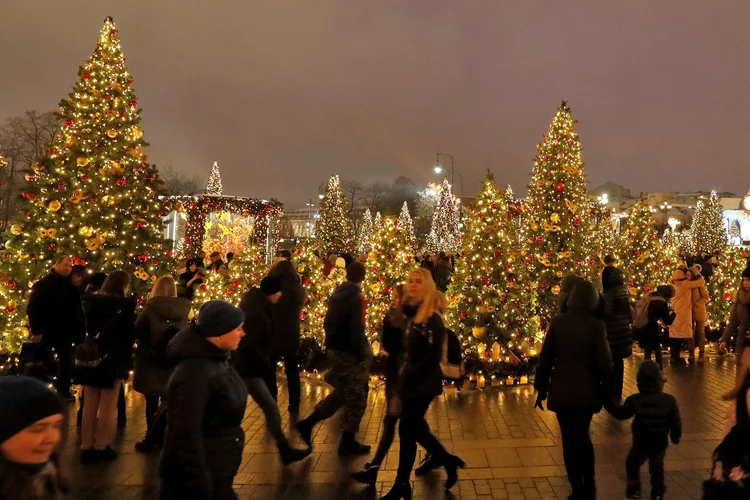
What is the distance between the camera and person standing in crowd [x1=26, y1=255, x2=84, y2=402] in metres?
8.05

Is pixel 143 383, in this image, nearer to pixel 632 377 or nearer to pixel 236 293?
pixel 236 293

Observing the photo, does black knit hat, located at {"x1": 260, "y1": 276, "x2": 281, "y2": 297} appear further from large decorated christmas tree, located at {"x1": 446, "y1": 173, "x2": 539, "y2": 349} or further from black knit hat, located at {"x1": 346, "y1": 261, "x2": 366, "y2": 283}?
large decorated christmas tree, located at {"x1": 446, "y1": 173, "x2": 539, "y2": 349}

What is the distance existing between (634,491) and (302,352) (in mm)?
6890

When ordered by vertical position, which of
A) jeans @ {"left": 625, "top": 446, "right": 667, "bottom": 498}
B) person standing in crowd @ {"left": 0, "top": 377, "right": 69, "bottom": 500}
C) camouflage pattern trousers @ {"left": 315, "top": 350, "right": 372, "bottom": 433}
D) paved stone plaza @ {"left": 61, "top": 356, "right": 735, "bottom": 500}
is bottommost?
paved stone plaza @ {"left": 61, "top": 356, "right": 735, "bottom": 500}

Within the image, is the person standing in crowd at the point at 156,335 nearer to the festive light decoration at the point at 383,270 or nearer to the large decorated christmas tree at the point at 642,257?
the festive light decoration at the point at 383,270

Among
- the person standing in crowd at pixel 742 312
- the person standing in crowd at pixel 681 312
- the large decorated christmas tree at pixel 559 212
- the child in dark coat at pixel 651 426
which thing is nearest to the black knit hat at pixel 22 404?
the child in dark coat at pixel 651 426

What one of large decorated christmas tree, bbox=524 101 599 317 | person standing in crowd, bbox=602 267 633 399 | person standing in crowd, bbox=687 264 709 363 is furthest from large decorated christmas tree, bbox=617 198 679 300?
person standing in crowd, bbox=602 267 633 399

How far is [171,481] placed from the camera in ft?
11.1

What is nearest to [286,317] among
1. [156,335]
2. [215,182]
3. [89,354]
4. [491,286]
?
[156,335]

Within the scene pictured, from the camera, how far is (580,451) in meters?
4.98

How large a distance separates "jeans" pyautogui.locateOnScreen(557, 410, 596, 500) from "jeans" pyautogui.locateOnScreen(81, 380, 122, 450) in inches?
171

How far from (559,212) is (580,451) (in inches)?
422

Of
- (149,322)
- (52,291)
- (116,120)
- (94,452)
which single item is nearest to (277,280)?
(149,322)

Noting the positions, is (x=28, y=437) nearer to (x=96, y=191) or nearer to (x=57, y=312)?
(x=57, y=312)
